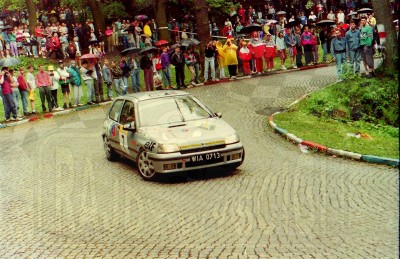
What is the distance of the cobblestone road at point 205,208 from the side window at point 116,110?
122 centimetres

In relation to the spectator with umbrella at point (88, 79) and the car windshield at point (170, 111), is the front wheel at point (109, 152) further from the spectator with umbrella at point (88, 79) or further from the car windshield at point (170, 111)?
the spectator with umbrella at point (88, 79)

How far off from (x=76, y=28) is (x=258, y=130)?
845 inches

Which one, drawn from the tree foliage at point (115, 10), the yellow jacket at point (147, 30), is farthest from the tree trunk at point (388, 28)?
the tree foliage at point (115, 10)

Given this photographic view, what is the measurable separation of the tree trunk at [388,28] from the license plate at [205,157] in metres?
11.8

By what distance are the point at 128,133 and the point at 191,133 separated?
180 cm

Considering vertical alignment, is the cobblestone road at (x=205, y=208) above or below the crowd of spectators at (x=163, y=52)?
below

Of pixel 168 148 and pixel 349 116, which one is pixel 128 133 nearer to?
pixel 168 148

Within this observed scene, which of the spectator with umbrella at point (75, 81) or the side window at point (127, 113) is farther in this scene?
the spectator with umbrella at point (75, 81)

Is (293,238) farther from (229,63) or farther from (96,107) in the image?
(229,63)

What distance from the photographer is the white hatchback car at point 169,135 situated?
11117 mm

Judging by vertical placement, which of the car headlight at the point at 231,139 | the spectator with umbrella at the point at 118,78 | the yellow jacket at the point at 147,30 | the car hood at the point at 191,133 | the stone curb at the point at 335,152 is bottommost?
the stone curb at the point at 335,152

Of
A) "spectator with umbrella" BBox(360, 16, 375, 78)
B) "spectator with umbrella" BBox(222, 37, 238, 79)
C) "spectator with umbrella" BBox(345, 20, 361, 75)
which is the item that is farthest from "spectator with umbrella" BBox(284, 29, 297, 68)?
"spectator with umbrella" BBox(360, 16, 375, 78)

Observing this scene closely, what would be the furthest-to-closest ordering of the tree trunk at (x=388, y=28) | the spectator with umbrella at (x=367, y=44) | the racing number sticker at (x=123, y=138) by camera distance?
the spectator with umbrella at (x=367, y=44), the tree trunk at (x=388, y=28), the racing number sticker at (x=123, y=138)

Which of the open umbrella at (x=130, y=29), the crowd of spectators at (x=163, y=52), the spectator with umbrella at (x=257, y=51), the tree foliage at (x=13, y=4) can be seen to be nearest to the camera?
the crowd of spectators at (x=163, y=52)
